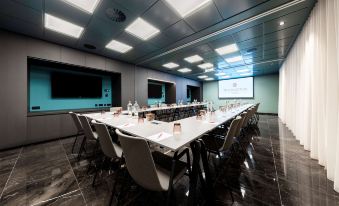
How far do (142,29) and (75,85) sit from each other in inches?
135

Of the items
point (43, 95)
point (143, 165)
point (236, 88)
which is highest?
point (236, 88)

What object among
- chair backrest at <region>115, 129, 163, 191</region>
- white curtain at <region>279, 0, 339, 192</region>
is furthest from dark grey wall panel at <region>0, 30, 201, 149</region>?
white curtain at <region>279, 0, 339, 192</region>

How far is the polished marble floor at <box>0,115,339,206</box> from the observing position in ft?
4.68

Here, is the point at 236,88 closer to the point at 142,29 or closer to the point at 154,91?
the point at 154,91

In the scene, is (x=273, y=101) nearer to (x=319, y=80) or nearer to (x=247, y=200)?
(x=319, y=80)

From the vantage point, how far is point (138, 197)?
4.83 feet

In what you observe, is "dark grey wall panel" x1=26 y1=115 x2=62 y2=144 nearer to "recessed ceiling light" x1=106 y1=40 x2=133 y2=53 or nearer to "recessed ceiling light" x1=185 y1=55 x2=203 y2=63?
"recessed ceiling light" x1=106 y1=40 x2=133 y2=53

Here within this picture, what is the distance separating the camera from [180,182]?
5.76ft

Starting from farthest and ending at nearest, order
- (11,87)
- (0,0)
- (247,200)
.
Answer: (11,87), (0,0), (247,200)

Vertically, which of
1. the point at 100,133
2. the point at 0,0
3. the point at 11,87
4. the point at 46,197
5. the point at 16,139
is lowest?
the point at 46,197

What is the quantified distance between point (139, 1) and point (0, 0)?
7.66 ft

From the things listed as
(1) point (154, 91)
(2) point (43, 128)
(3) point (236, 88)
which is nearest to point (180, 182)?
(2) point (43, 128)

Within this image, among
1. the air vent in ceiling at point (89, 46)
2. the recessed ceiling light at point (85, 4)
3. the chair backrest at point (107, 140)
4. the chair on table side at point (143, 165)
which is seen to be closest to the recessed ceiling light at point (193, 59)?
the air vent in ceiling at point (89, 46)

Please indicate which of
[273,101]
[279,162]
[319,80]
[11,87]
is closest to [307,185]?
[279,162]
